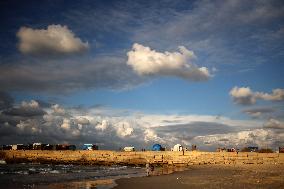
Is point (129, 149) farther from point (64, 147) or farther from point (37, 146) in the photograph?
point (37, 146)

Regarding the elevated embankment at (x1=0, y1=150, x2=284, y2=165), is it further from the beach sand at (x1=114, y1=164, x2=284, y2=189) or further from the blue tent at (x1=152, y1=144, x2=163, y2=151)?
the beach sand at (x1=114, y1=164, x2=284, y2=189)

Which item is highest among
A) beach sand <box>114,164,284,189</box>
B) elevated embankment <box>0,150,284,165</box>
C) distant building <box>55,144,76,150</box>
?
distant building <box>55,144,76,150</box>

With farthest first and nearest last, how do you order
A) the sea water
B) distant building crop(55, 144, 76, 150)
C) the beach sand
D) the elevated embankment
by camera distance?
1. distant building crop(55, 144, 76, 150)
2. the elevated embankment
3. the sea water
4. the beach sand

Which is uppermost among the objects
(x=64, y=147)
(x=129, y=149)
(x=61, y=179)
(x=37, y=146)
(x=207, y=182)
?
(x=37, y=146)

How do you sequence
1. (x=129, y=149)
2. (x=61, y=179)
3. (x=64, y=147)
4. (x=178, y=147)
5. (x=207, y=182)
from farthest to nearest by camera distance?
(x=64, y=147) → (x=129, y=149) → (x=178, y=147) → (x=61, y=179) → (x=207, y=182)

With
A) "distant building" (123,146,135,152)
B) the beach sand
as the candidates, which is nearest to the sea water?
the beach sand

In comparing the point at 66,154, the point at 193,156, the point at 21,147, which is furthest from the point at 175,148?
the point at 21,147

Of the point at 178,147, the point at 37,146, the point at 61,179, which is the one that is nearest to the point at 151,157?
the point at 178,147

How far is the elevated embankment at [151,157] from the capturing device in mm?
82944

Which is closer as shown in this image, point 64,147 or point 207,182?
point 207,182

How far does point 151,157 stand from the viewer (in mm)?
96875

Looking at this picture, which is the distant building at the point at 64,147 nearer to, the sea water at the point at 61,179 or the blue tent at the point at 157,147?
the blue tent at the point at 157,147

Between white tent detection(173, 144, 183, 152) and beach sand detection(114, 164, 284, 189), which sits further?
white tent detection(173, 144, 183, 152)

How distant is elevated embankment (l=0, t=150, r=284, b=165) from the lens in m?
82.9
